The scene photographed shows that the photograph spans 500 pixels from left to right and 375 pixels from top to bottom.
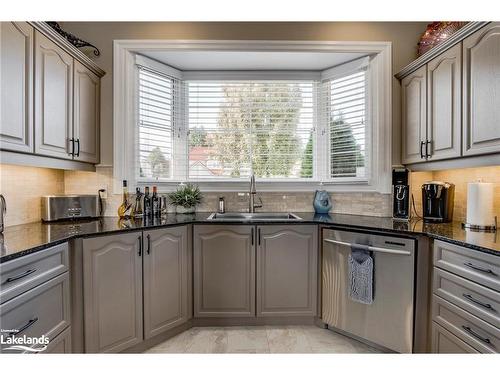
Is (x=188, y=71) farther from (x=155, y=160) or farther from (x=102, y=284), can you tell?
(x=102, y=284)

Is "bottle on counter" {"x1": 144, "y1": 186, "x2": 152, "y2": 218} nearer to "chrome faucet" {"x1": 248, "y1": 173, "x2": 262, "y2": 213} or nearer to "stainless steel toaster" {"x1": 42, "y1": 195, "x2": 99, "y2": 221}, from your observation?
"stainless steel toaster" {"x1": 42, "y1": 195, "x2": 99, "y2": 221}

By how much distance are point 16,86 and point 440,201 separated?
3056mm

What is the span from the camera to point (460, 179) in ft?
7.88

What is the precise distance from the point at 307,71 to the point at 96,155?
229 centimetres

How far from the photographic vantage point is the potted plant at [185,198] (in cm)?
281

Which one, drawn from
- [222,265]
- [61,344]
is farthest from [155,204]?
[61,344]

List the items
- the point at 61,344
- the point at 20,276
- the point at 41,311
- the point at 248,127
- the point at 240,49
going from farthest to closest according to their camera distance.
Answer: the point at 248,127 < the point at 240,49 < the point at 61,344 < the point at 41,311 < the point at 20,276

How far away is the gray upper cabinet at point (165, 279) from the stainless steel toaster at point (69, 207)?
81 centimetres

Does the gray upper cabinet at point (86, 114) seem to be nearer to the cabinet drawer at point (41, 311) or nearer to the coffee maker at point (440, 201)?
the cabinet drawer at point (41, 311)

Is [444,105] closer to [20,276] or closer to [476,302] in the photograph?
[476,302]

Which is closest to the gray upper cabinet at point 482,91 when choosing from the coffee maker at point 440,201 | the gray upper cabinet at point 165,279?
the coffee maker at point 440,201

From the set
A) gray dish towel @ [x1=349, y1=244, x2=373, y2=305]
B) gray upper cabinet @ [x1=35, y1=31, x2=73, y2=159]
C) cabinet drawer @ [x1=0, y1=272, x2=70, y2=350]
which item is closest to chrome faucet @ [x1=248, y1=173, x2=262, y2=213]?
gray dish towel @ [x1=349, y1=244, x2=373, y2=305]

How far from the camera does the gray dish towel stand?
2.10 meters

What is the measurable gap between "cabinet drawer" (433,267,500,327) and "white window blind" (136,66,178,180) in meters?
2.48
